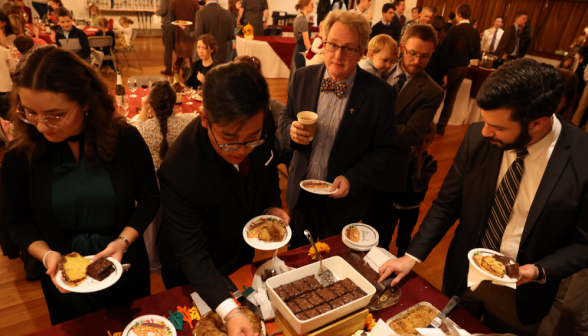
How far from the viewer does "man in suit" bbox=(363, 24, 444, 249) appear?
8.40 feet

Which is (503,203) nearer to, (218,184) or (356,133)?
(356,133)

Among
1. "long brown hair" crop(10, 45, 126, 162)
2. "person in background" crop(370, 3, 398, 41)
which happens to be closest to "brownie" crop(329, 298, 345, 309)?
"long brown hair" crop(10, 45, 126, 162)

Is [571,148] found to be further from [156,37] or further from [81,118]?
[156,37]

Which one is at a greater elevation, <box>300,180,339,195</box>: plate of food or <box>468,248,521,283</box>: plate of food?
<box>468,248,521,283</box>: plate of food

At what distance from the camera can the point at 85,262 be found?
130 cm

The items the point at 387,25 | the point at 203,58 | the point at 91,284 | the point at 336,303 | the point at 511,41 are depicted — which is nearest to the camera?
the point at 91,284

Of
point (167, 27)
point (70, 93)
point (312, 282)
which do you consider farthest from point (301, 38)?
point (312, 282)

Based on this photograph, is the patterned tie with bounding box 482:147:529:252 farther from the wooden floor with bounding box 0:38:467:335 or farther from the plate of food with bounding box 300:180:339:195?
the wooden floor with bounding box 0:38:467:335

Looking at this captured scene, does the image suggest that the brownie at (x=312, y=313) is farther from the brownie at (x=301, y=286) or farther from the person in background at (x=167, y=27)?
the person in background at (x=167, y=27)

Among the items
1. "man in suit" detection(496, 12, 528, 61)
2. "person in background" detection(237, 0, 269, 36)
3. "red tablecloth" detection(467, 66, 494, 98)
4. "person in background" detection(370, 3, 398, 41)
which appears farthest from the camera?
"person in background" detection(237, 0, 269, 36)

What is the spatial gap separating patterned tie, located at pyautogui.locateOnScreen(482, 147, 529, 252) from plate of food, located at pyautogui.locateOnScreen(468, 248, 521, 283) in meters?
0.20

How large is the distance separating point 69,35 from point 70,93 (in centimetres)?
604

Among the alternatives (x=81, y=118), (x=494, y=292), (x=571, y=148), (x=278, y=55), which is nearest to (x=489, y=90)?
(x=571, y=148)

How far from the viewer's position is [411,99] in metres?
2.66
